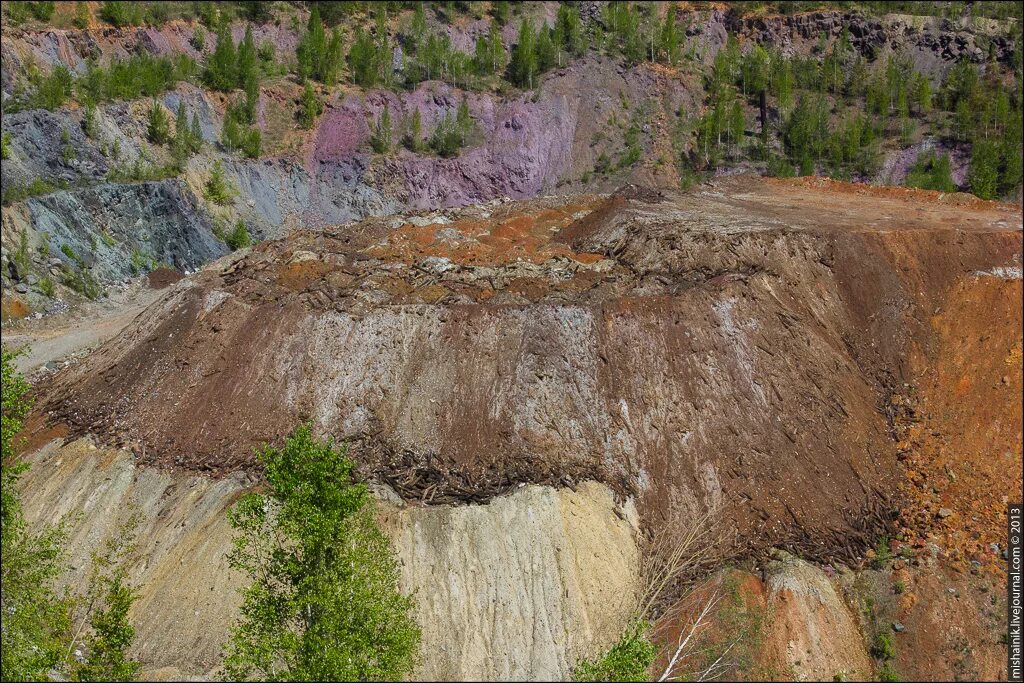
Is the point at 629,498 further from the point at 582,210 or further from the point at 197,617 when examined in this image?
the point at 582,210

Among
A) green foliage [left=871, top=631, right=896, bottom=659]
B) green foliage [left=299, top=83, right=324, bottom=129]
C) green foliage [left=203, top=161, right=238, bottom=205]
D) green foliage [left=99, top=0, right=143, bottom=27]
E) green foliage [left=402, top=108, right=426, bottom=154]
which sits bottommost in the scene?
green foliage [left=203, top=161, right=238, bottom=205]

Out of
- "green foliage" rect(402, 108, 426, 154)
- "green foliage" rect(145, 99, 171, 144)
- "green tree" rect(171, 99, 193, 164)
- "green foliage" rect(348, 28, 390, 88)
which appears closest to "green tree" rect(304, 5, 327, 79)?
"green foliage" rect(348, 28, 390, 88)

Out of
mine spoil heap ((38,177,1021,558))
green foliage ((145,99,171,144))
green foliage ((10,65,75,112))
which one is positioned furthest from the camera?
green foliage ((145,99,171,144))

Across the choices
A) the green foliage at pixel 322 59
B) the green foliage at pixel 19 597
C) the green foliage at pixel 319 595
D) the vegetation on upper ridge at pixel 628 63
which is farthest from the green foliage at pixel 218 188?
the green foliage at pixel 319 595

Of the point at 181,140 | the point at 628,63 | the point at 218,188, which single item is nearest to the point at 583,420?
the point at 218,188

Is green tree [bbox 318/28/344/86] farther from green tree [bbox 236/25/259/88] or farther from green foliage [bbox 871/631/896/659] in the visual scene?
green foliage [bbox 871/631/896/659]

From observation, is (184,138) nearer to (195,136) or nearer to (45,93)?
(195,136)

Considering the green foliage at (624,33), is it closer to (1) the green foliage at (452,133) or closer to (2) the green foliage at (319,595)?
(1) the green foliage at (452,133)
